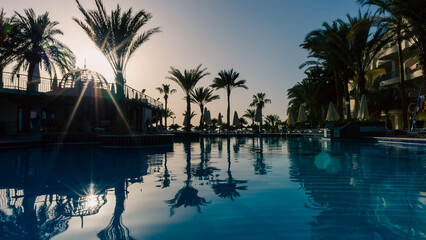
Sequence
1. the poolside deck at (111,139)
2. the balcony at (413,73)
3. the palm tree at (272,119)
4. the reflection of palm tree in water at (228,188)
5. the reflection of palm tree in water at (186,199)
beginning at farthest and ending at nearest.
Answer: the palm tree at (272,119), the balcony at (413,73), the poolside deck at (111,139), the reflection of palm tree in water at (228,188), the reflection of palm tree in water at (186,199)

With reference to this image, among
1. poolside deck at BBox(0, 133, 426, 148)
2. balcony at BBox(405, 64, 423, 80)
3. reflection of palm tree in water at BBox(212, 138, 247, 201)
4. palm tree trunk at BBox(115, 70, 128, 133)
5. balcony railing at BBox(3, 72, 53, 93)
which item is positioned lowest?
Result: reflection of palm tree in water at BBox(212, 138, 247, 201)

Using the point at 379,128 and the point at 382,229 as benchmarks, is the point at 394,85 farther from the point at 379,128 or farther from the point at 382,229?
the point at 382,229

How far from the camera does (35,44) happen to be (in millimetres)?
23391

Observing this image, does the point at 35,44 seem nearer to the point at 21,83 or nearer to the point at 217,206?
the point at 21,83

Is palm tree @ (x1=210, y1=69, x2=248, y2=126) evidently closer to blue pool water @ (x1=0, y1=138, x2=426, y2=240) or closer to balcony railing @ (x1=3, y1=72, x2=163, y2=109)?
balcony railing @ (x1=3, y1=72, x2=163, y2=109)

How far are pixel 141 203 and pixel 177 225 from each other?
1.10 m

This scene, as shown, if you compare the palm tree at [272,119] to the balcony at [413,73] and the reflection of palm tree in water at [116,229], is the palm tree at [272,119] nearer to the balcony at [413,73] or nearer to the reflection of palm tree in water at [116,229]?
the balcony at [413,73]

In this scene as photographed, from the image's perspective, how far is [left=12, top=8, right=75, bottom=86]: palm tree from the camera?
22844mm

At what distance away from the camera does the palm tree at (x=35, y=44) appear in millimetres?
22844

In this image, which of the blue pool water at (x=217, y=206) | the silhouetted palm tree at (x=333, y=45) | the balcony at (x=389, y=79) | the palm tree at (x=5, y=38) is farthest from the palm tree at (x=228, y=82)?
the blue pool water at (x=217, y=206)

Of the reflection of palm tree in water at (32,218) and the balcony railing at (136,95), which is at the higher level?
the balcony railing at (136,95)

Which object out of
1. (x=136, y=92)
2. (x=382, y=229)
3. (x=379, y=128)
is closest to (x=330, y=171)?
(x=382, y=229)

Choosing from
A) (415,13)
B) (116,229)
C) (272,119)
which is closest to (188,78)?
(415,13)

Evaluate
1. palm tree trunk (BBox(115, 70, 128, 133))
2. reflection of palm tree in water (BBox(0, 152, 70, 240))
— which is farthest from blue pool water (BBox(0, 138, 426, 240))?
palm tree trunk (BBox(115, 70, 128, 133))
